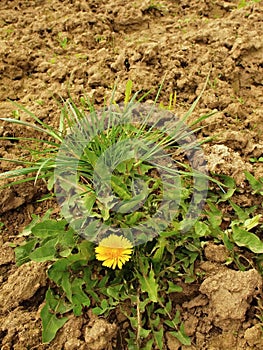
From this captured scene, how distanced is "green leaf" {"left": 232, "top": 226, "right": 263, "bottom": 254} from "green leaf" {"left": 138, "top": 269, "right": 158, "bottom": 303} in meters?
0.37

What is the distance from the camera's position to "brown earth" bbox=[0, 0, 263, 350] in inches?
62.6

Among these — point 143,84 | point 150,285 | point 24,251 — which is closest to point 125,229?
point 150,285

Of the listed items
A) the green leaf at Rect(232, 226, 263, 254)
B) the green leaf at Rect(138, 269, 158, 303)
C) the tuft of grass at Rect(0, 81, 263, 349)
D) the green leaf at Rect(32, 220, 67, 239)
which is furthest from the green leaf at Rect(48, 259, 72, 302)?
the green leaf at Rect(232, 226, 263, 254)

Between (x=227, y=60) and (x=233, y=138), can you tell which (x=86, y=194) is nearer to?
(x=233, y=138)

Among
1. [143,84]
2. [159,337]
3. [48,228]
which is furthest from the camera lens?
[143,84]

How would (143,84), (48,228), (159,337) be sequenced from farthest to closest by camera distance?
(143,84)
(48,228)
(159,337)

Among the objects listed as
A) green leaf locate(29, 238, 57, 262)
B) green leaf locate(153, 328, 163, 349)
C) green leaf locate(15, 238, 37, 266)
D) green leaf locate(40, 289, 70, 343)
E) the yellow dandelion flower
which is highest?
the yellow dandelion flower

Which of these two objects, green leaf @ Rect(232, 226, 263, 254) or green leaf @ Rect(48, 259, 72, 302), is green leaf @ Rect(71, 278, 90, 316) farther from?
green leaf @ Rect(232, 226, 263, 254)

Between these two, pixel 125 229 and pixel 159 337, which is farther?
pixel 125 229

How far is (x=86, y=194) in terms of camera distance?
1816 millimetres

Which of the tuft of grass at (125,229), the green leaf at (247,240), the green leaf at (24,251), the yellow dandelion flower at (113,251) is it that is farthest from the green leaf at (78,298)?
the green leaf at (247,240)

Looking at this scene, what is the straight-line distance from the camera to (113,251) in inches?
64.0

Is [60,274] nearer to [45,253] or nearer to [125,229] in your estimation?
[45,253]

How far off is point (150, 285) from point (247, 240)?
0.43m
